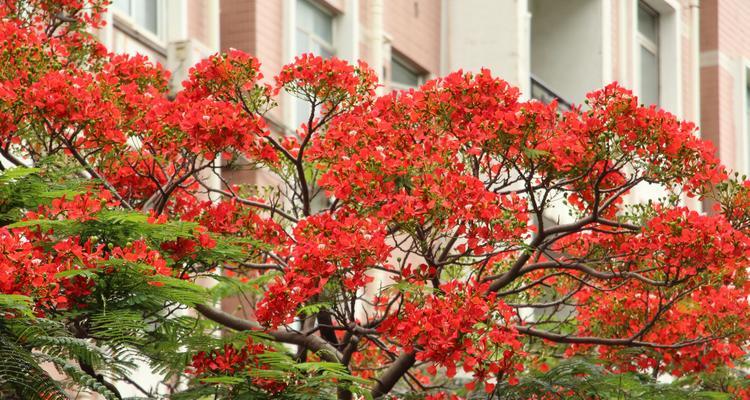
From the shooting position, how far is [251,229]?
1171 centimetres

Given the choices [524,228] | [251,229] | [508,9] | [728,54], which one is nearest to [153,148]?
[251,229]

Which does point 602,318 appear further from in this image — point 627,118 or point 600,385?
point 627,118

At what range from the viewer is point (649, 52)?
26.4 m

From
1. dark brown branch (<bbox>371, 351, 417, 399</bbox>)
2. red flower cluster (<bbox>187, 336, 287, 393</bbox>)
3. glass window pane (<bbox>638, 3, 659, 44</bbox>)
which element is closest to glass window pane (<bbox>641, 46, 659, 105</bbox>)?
glass window pane (<bbox>638, 3, 659, 44</bbox>)

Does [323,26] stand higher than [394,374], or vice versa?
[323,26]

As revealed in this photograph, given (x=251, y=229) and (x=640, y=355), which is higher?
(x=251, y=229)

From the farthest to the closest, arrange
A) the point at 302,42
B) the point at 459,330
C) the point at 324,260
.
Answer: the point at 302,42, the point at 324,260, the point at 459,330

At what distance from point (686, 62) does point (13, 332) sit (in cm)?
2018

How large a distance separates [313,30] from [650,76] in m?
8.70

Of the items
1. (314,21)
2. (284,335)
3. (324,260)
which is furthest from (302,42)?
(324,260)

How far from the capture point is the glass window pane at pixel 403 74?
21562mm

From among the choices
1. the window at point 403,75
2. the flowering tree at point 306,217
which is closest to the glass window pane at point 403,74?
the window at point 403,75

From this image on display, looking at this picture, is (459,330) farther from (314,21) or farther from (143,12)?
(314,21)

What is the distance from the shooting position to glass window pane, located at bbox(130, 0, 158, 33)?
16.0m
